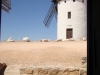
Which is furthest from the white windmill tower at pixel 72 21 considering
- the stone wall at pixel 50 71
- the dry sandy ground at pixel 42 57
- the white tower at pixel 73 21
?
the stone wall at pixel 50 71

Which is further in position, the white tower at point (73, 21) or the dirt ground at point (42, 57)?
the white tower at point (73, 21)

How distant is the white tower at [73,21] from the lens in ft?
86.7

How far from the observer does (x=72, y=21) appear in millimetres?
26625

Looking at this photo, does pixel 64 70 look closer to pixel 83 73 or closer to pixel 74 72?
pixel 74 72

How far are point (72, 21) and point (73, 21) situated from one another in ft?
0.42

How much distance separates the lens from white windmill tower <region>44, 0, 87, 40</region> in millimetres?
26438

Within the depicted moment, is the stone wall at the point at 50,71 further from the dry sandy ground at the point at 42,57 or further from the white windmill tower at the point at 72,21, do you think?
the white windmill tower at the point at 72,21

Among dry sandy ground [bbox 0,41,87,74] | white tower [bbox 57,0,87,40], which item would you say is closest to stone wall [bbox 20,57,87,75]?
dry sandy ground [bbox 0,41,87,74]

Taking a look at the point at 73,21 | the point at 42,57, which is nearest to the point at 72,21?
the point at 73,21

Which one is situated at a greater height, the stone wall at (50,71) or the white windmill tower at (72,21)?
the white windmill tower at (72,21)

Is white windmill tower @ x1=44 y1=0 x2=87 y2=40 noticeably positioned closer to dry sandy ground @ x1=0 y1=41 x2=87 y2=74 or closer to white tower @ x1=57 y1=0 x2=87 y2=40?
white tower @ x1=57 y1=0 x2=87 y2=40

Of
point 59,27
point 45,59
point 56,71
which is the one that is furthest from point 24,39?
point 56,71
